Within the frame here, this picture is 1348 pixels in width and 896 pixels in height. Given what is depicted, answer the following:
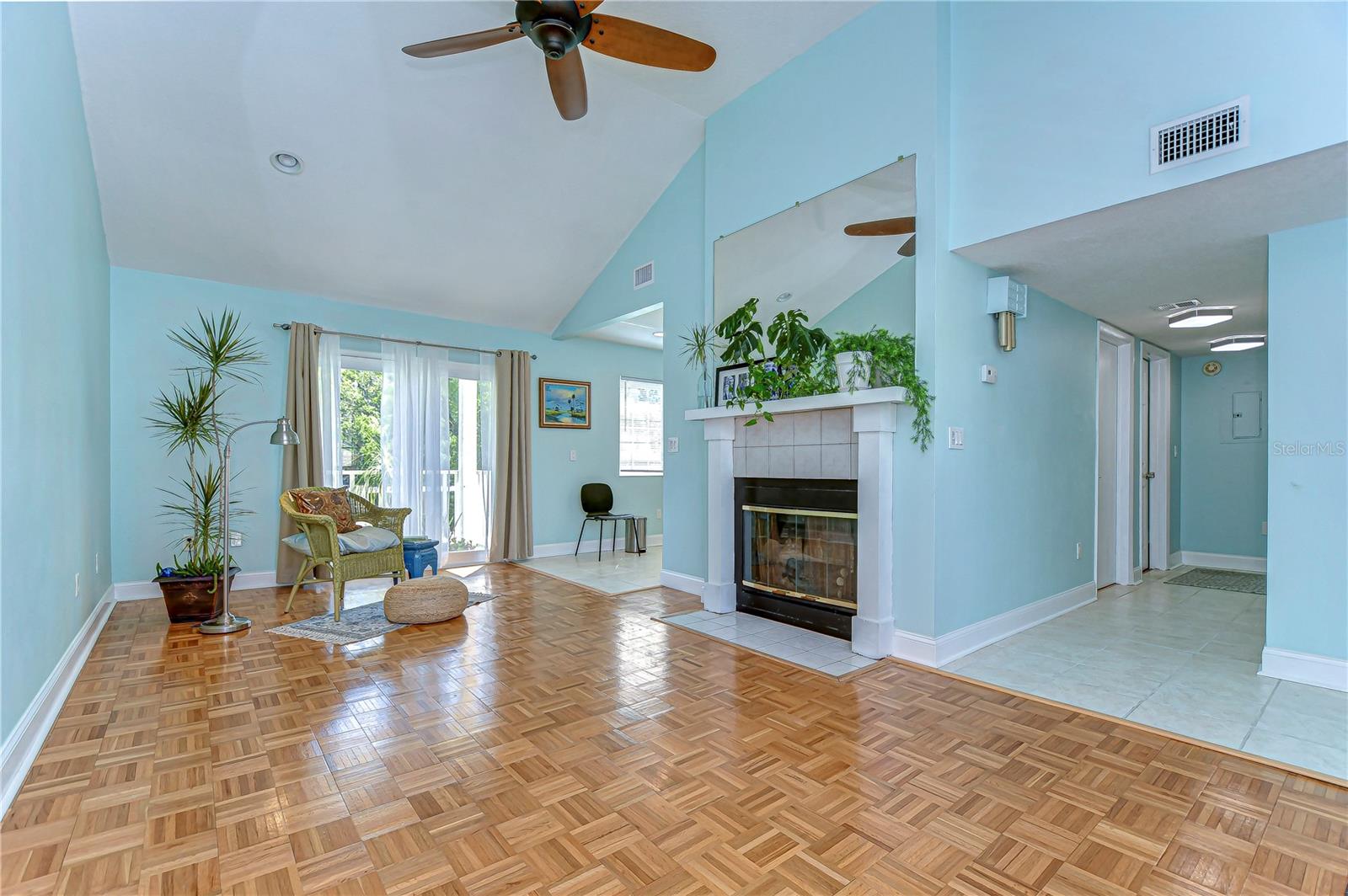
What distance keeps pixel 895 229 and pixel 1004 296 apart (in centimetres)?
76

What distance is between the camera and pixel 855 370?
10.7 feet

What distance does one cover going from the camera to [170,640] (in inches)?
138

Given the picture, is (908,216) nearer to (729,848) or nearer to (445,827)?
(729,848)

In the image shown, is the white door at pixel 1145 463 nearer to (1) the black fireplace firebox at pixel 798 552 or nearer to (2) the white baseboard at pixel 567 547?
(1) the black fireplace firebox at pixel 798 552

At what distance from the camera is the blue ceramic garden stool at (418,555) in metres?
4.79

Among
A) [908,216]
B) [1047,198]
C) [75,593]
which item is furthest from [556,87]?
[75,593]

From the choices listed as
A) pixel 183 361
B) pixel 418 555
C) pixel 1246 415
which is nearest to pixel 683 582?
pixel 418 555

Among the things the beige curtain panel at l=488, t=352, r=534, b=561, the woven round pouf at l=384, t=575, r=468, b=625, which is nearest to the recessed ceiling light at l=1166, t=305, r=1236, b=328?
the woven round pouf at l=384, t=575, r=468, b=625

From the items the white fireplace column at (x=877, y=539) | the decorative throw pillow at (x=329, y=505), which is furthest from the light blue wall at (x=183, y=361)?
the white fireplace column at (x=877, y=539)

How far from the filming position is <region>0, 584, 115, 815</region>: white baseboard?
6.06ft

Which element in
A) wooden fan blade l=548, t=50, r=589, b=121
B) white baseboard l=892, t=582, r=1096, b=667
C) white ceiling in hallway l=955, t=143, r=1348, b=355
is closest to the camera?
white ceiling in hallway l=955, t=143, r=1348, b=355

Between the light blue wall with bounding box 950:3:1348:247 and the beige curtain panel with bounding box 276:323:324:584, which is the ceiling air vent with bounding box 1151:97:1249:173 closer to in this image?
the light blue wall with bounding box 950:3:1348:247

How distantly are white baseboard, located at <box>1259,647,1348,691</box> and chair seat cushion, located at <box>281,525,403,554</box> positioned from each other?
5164 mm

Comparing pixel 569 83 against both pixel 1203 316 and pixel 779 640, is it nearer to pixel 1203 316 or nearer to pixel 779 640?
pixel 779 640
